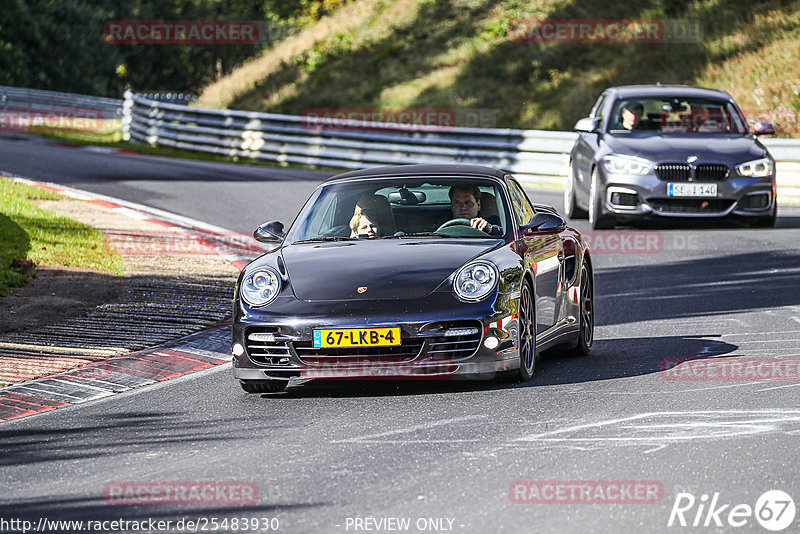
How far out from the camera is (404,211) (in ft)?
29.0

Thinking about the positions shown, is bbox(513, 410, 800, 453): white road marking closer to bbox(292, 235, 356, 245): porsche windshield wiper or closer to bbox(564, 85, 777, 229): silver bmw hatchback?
bbox(292, 235, 356, 245): porsche windshield wiper

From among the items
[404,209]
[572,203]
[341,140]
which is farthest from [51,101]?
[404,209]

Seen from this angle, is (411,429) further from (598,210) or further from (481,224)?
(598,210)

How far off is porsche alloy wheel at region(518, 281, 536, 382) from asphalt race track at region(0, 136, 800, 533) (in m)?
0.12

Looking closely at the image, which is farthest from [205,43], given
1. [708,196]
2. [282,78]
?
[708,196]

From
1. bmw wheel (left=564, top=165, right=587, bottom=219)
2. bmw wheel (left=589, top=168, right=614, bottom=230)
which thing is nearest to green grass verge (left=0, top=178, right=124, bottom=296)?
bmw wheel (left=589, top=168, right=614, bottom=230)

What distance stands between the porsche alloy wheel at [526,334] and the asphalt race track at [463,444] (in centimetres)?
12

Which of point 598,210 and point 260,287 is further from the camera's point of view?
point 598,210

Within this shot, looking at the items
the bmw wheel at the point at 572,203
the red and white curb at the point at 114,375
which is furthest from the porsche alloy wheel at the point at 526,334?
the bmw wheel at the point at 572,203

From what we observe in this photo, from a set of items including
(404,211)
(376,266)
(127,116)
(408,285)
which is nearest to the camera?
(408,285)

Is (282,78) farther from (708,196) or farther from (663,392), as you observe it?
(663,392)

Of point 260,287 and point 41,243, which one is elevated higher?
point 260,287

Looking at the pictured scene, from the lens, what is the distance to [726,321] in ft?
34.2

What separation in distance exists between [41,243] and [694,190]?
736 centimetres
